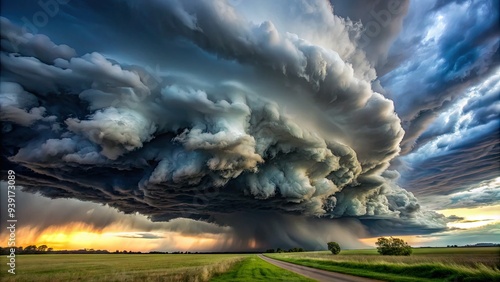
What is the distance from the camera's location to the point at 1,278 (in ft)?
97.3

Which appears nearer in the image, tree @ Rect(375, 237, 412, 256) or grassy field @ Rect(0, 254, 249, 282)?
grassy field @ Rect(0, 254, 249, 282)

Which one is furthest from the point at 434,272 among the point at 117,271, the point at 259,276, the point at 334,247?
the point at 334,247

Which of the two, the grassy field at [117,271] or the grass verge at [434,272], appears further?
the grassy field at [117,271]

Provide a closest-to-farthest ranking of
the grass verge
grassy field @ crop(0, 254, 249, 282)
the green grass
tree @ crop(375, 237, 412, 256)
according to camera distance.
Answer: the grass verge, the green grass, grassy field @ crop(0, 254, 249, 282), tree @ crop(375, 237, 412, 256)

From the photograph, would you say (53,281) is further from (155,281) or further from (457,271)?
(457,271)

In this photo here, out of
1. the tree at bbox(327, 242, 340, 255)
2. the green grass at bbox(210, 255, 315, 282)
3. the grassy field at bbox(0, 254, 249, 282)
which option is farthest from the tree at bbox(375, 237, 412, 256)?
the green grass at bbox(210, 255, 315, 282)

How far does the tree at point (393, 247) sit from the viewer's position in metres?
87.4

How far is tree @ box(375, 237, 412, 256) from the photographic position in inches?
3442

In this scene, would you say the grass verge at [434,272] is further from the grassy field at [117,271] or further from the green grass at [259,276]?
the grassy field at [117,271]

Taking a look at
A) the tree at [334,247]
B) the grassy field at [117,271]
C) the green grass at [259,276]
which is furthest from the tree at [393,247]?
the green grass at [259,276]

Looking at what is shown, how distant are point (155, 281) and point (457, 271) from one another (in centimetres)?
2693

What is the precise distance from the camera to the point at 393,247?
8862 cm

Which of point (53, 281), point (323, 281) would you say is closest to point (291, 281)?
point (323, 281)

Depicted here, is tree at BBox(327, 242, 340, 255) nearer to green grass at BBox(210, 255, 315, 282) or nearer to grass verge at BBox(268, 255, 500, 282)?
grass verge at BBox(268, 255, 500, 282)
